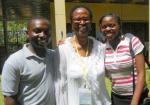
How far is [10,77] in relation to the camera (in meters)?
3.39

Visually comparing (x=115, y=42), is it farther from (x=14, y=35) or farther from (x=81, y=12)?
(x=14, y=35)

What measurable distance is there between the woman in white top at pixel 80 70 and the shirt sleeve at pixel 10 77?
345 mm

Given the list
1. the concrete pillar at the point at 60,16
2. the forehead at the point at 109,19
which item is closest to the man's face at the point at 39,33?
the forehead at the point at 109,19

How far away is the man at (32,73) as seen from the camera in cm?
340

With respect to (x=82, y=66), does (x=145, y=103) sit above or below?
below

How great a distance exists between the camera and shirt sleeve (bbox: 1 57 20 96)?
336cm

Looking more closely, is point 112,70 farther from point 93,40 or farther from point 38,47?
point 38,47

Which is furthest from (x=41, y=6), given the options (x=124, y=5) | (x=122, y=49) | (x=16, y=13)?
(x=122, y=49)

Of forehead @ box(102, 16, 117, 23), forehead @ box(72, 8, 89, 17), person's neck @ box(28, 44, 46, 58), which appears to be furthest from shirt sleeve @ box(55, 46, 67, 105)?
forehead @ box(102, 16, 117, 23)

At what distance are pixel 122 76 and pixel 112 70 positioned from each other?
11 centimetres

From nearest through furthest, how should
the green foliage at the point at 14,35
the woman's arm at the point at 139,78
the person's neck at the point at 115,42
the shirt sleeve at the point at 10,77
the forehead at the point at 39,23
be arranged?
the shirt sleeve at the point at 10,77
the forehead at the point at 39,23
the woman's arm at the point at 139,78
the person's neck at the point at 115,42
the green foliage at the point at 14,35

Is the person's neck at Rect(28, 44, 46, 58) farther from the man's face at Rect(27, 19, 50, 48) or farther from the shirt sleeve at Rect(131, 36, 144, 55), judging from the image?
the shirt sleeve at Rect(131, 36, 144, 55)

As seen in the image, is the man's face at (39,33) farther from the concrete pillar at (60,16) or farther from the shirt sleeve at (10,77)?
the concrete pillar at (60,16)

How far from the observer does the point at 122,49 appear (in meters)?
4.18
